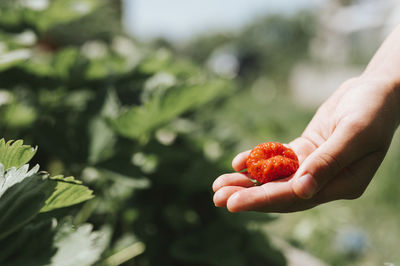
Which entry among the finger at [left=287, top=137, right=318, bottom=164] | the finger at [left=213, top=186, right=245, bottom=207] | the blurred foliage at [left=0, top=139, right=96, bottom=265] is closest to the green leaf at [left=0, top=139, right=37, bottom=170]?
the blurred foliage at [left=0, top=139, right=96, bottom=265]

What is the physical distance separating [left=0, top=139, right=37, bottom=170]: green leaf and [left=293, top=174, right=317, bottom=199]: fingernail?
40 centimetres

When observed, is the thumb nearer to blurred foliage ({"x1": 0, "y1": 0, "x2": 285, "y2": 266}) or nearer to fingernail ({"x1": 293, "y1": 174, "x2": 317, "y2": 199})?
fingernail ({"x1": 293, "y1": 174, "x2": 317, "y2": 199})

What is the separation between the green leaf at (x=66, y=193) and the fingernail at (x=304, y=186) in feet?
1.06

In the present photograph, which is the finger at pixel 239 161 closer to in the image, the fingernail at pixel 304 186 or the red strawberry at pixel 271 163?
the red strawberry at pixel 271 163

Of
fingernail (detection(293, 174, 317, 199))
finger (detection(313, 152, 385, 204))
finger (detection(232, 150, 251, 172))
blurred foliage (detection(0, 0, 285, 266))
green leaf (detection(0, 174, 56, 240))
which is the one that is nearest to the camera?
green leaf (detection(0, 174, 56, 240))

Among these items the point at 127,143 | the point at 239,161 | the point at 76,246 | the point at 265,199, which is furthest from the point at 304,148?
the point at 76,246

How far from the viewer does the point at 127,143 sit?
106 cm

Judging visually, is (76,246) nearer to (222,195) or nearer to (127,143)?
(222,195)

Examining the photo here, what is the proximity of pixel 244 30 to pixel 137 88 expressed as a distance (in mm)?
38215

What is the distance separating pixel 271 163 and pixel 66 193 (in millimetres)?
394

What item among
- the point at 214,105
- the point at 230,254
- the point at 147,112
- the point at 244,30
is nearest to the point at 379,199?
the point at 214,105

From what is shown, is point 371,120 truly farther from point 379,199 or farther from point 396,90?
point 379,199

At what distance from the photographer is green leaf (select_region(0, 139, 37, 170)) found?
0.56 metres

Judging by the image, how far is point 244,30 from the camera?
3794 centimetres
